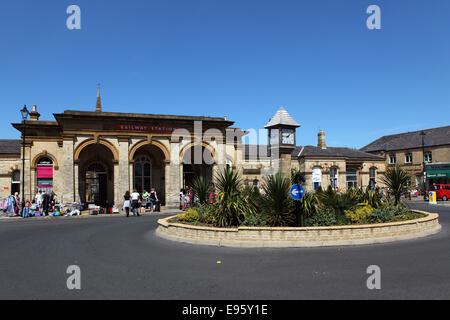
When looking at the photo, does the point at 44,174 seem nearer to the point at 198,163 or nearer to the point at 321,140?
the point at 198,163

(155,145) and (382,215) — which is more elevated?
(155,145)

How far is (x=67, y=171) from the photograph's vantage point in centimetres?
2245

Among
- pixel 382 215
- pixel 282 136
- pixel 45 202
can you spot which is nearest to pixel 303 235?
pixel 382 215

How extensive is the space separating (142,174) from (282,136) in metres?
13.5

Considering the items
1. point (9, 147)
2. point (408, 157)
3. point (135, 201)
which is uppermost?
point (9, 147)

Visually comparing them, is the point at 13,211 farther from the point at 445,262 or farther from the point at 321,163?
the point at 321,163

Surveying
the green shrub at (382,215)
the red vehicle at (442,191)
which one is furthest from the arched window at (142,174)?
the red vehicle at (442,191)

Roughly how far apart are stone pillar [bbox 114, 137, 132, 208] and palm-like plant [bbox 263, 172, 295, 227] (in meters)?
15.9

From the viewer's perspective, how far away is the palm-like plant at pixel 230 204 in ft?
34.5

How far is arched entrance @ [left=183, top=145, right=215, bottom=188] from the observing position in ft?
86.3

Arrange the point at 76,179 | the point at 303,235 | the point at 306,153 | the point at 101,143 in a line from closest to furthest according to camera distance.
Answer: the point at 303,235, the point at 76,179, the point at 101,143, the point at 306,153
